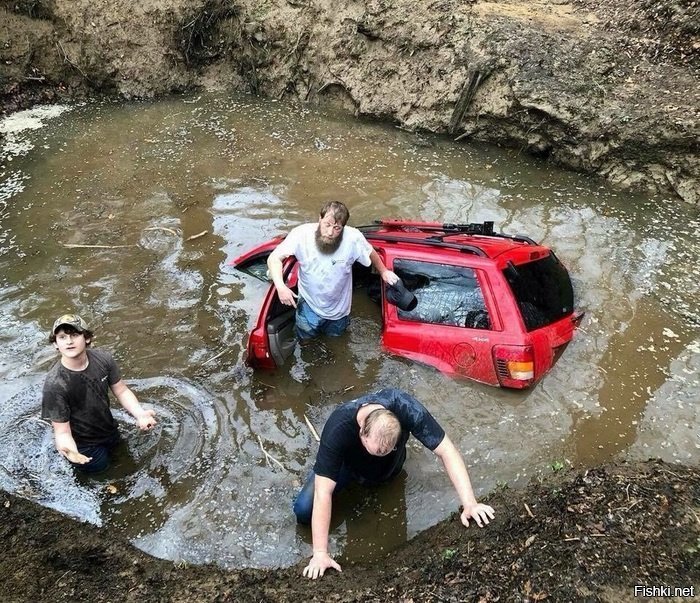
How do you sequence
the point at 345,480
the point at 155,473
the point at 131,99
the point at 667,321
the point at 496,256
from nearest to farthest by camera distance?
the point at 345,480, the point at 155,473, the point at 496,256, the point at 667,321, the point at 131,99

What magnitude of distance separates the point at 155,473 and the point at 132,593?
1.21 metres

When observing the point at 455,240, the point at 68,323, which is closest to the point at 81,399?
the point at 68,323

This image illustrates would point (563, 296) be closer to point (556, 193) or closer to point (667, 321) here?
point (667, 321)

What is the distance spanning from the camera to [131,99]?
12.0 metres

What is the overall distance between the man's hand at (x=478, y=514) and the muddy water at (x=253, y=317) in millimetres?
655

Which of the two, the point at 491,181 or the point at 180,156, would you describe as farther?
the point at 180,156

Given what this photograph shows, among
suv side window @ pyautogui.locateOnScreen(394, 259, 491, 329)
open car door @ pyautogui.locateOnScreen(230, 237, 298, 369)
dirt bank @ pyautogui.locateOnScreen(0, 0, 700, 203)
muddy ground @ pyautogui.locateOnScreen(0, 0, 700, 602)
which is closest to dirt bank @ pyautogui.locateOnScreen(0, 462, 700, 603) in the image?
muddy ground @ pyautogui.locateOnScreen(0, 0, 700, 602)

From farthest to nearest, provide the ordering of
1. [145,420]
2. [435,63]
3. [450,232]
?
[435,63] < [450,232] < [145,420]

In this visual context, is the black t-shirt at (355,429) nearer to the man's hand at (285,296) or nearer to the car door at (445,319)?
the car door at (445,319)

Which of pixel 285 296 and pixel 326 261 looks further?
pixel 326 261

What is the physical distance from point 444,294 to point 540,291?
87 cm

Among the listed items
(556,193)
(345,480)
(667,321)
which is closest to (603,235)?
(556,193)

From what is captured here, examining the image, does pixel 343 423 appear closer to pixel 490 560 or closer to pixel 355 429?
pixel 355 429

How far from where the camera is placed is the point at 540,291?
5.13 meters
